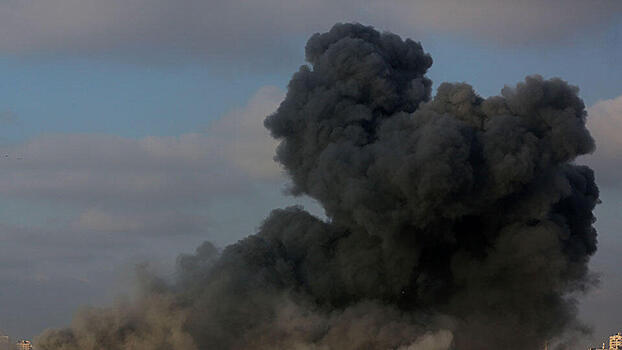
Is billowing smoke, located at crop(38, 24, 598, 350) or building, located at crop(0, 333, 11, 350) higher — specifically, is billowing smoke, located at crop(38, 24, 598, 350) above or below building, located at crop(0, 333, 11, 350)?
above

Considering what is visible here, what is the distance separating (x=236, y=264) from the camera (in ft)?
218

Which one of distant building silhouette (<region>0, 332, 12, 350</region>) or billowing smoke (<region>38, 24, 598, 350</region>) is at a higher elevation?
billowing smoke (<region>38, 24, 598, 350</region>)

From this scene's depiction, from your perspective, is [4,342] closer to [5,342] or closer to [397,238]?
[5,342]

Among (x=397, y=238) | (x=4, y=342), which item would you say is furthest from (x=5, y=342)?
(x=397, y=238)

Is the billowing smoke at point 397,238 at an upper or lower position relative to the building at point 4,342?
upper

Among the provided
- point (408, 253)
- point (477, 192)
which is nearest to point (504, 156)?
point (477, 192)

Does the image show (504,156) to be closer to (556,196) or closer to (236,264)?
(556,196)

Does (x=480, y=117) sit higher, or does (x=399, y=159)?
(x=480, y=117)

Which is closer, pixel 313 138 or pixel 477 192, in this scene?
pixel 477 192

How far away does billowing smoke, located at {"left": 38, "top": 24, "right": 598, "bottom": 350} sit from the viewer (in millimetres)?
62531

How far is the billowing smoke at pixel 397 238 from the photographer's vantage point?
62.5 metres

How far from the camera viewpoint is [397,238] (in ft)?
211

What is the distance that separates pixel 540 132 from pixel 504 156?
13.9 ft

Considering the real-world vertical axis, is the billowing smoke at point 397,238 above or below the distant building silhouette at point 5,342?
above
